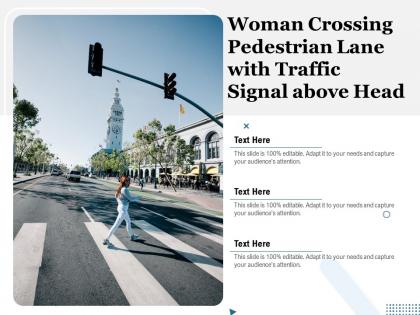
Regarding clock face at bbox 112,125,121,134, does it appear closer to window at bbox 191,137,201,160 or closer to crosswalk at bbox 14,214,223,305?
window at bbox 191,137,201,160

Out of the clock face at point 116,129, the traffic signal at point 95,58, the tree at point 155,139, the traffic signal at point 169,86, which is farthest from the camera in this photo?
the clock face at point 116,129

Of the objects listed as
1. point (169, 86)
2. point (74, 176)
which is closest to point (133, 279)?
point (169, 86)

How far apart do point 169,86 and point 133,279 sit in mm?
6963

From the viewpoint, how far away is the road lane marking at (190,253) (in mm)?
4316

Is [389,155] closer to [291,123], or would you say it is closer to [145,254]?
[291,123]

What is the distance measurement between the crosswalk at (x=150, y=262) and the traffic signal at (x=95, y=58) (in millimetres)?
4865

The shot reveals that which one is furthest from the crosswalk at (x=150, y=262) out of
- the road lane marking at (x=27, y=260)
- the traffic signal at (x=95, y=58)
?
the traffic signal at (x=95, y=58)

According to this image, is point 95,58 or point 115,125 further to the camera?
point 115,125

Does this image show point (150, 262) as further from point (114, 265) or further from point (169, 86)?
point (169, 86)

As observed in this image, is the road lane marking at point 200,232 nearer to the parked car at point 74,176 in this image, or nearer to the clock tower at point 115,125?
the parked car at point 74,176

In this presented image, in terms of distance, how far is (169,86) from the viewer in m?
8.92

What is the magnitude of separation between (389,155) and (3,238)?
607 cm

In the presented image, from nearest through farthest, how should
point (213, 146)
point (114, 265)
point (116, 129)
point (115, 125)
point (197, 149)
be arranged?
point (114, 265) < point (213, 146) < point (197, 149) < point (116, 129) < point (115, 125)

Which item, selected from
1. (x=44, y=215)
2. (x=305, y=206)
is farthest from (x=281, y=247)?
(x=44, y=215)
